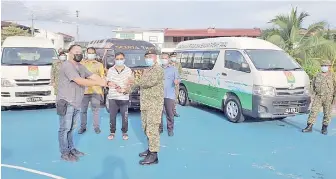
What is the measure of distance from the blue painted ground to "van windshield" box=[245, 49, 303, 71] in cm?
140

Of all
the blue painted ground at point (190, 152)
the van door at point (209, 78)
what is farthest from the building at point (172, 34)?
the blue painted ground at point (190, 152)

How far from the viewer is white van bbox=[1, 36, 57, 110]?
7922 millimetres

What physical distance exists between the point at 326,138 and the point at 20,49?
26.4 ft

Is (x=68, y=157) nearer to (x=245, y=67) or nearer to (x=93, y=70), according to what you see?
(x=93, y=70)

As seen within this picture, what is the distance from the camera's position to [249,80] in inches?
269

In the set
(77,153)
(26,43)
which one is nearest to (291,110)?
(77,153)

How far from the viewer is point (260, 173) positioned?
174 inches

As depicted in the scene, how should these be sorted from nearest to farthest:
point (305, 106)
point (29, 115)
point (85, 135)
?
point (85, 135), point (305, 106), point (29, 115)

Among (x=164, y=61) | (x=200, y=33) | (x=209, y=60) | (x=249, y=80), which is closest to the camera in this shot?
(x=164, y=61)

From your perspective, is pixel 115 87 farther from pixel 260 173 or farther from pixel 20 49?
pixel 20 49

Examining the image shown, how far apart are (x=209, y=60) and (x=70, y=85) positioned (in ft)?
15.3

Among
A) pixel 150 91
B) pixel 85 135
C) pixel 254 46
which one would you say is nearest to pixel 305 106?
pixel 254 46

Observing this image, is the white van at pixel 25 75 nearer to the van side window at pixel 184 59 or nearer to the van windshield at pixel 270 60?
the van side window at pixel 184 59

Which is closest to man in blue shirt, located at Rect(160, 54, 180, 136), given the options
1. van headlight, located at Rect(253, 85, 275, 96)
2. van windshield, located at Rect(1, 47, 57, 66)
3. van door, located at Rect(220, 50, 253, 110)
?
van door, located at Rect(220, 50, 253, 110)
